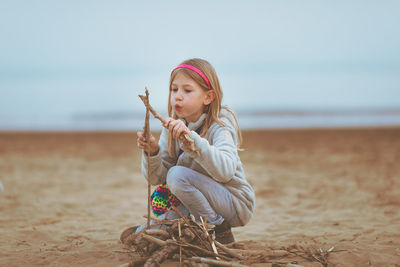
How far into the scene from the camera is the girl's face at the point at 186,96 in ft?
8.80

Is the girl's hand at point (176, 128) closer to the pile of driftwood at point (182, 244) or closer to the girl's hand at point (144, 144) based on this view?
the girl's hand at point (144, 144)

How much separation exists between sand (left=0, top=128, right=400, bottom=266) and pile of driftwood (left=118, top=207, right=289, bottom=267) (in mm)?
251

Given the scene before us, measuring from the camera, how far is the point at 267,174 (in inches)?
271

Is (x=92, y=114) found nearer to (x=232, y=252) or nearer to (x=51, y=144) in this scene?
(x=51, y=144)

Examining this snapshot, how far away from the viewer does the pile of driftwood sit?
2.41 metres

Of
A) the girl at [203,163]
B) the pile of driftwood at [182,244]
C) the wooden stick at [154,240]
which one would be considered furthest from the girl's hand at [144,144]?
the wooden stick at [154,240]

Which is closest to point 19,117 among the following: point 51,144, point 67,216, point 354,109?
point 51,144

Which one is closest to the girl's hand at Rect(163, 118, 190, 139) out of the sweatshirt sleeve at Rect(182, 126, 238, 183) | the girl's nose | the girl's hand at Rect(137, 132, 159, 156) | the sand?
the sweatshirt sleeve at Rect(182, 126, 238, 183)

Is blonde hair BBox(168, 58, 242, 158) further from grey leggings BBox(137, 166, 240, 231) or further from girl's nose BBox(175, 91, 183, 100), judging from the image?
grey leggings BBox(137, 166, 240, 231)

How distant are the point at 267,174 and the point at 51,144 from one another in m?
6.80

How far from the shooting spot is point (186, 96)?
2686 millimetres

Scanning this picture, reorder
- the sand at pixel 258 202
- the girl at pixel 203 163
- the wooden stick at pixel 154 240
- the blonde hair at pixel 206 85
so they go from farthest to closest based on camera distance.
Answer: the sand at pixel 258 202, the blonde hair at pixel 206 85, the girl at pixel 203 163, the wooden stick at pixel 154 240

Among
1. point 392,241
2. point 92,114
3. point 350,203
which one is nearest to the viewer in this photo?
point 392,241

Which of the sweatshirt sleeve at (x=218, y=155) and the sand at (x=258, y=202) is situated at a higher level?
the sweatshirt sleeve at (x=218, y=155)
